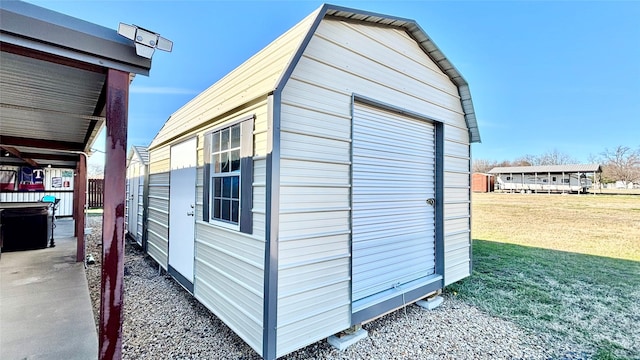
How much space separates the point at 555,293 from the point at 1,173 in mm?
16927

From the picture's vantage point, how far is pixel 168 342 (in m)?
2.76

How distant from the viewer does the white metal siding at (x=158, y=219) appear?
4895 mm

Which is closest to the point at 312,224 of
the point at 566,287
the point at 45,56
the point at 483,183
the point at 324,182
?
the point at 324,182

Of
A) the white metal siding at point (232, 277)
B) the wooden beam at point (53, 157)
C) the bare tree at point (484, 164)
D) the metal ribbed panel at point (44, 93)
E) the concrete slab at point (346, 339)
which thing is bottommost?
the concrete slab at point (346, 339)

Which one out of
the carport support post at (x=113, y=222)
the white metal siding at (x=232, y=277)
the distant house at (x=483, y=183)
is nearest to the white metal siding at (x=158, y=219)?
the white metal siding at (x=232, y=277)

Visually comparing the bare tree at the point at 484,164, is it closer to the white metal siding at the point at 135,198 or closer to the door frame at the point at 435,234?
the door frame at the point at 435,234

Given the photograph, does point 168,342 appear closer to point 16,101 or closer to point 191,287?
point 191,287

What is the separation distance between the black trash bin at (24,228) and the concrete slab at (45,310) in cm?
78

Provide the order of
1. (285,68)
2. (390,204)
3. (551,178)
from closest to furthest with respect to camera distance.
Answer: (285,68)
(390,204)
(551,178)

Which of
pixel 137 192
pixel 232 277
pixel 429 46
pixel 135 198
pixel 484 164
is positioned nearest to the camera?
pixel 232 277

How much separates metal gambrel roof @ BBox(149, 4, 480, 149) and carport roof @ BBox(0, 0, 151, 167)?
3.24ft

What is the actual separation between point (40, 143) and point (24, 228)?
2279mm

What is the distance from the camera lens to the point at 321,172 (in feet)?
8.59

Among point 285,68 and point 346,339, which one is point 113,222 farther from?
point 346,339
